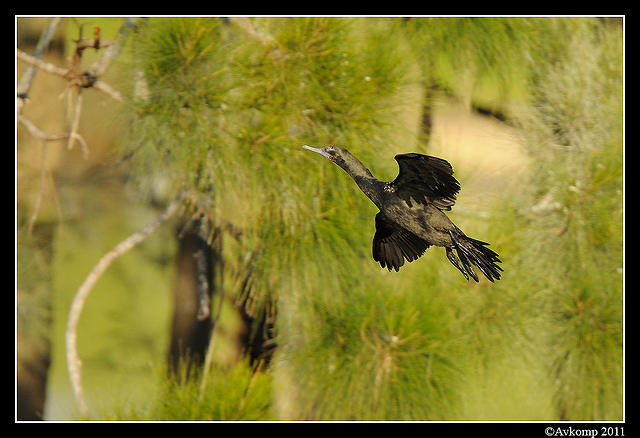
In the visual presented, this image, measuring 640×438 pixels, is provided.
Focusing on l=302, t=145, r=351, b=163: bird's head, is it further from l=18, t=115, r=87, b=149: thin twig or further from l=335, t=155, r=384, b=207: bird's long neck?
l=18, t=115, r=87, b=149: thin twig

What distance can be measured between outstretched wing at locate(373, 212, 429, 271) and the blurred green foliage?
1.79 feet

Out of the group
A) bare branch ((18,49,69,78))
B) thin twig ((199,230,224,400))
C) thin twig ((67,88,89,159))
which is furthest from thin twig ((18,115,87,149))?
thin twig ((199,230,224,400))

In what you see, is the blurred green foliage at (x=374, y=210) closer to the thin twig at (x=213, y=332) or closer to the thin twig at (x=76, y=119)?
the thin twig at (x=213, y=332)

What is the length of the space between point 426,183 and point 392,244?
11 cm

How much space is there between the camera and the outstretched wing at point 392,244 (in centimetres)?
53

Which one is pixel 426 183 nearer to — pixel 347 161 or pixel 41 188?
pixel 347 161

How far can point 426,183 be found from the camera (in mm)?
440

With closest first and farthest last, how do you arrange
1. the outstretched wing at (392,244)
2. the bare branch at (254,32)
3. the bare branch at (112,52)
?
1. the outstretched wing at (392,244)
2. the bare branch at (254,32)
3. the bare branch at (112,52)

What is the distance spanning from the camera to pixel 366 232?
1140mm

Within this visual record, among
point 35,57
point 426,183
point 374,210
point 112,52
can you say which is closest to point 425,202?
point 426,183

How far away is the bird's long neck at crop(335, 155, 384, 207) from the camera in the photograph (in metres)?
0.46

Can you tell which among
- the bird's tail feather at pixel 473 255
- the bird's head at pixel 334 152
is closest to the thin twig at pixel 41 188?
the bird's head at pixel 334 152

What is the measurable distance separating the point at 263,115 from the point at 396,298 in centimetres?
46

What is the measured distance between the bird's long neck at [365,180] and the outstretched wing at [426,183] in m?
0.01
